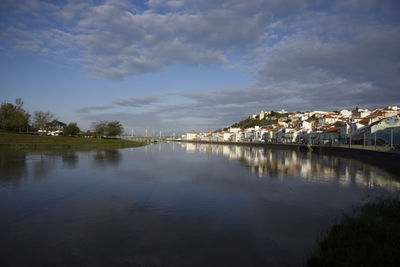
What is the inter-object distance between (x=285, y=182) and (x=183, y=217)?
501 inches

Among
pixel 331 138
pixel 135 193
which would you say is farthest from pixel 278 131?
pixel 135 193

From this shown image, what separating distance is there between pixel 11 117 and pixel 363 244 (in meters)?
92.9

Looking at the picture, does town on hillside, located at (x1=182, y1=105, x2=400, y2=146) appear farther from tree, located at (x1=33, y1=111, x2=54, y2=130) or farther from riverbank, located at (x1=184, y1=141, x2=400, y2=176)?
tree, located at (x1=33, y1=111, x2=54, y2=130)

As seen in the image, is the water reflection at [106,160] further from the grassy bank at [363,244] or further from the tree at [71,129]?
the tree at [71,129]

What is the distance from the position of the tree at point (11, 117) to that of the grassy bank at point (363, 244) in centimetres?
8960

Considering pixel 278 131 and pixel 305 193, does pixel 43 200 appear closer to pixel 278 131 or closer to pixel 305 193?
pixel 305 193

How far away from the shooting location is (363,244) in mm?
7719

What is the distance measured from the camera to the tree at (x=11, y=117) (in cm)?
7606

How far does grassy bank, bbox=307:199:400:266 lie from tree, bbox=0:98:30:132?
89597mm

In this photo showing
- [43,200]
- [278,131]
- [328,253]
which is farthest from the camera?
[278,131]

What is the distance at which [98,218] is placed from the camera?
11461 millimetres

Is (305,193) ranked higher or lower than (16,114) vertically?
lower

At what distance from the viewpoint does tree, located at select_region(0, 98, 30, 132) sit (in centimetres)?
7606

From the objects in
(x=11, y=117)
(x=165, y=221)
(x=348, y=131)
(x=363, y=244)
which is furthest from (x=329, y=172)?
(x=11, y=117)
